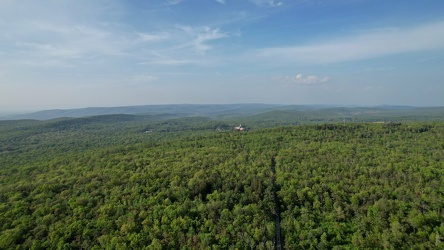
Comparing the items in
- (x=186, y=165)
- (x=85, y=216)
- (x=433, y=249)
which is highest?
(x=186, y=165)

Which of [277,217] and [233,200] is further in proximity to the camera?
[233,200]

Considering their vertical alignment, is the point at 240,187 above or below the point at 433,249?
above

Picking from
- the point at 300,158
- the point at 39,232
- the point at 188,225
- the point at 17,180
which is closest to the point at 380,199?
the point at 300,158

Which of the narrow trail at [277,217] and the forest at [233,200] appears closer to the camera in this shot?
the forest at [233,200]

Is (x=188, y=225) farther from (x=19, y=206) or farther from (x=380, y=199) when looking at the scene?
(x=380, y=199)

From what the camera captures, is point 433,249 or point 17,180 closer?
point 433,249

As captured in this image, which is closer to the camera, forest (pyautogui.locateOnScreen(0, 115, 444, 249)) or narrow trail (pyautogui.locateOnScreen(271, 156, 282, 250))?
forest (pyautogui.locateOnScreen(0, 115, 444, 249))

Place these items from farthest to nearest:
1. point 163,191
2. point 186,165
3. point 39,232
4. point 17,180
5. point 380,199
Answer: point 186,165 < point 17,180 < point 163,191 < point 380,199 < point 39,232

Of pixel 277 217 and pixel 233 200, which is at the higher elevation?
pixel 233 200
